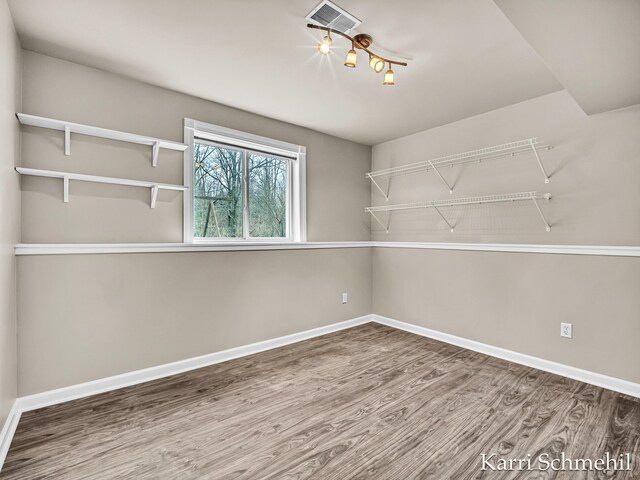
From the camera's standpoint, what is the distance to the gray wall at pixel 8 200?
1.66 meters

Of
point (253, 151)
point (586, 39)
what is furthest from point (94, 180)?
point (586, 39)

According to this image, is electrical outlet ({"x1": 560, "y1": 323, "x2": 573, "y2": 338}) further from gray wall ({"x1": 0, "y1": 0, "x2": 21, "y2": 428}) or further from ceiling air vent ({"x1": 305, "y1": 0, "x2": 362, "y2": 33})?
gray wall ({"x1": 0, "y1": 0, "x2": 21, "y2": 428})

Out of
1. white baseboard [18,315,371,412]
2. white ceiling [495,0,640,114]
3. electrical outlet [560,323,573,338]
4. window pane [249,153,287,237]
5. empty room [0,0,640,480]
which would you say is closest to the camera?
white ceiling [495,0,640,114]

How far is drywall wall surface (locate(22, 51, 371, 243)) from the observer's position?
2147 mm

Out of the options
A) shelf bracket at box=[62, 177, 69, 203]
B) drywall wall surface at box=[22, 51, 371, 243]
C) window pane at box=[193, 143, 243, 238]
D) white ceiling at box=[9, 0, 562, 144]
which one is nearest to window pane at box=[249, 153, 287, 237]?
window pane at box=[193, 143, 243, 238]

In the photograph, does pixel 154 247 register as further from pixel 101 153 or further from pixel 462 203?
pixel 462 203

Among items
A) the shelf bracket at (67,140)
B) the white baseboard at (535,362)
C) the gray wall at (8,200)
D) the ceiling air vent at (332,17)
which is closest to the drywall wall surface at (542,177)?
the white baseboard at (535,362)

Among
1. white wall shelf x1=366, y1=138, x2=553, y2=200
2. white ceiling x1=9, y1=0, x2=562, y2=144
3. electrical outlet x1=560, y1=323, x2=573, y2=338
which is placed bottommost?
electrical outlet x1=560, y1=323, x2=573, y2=338

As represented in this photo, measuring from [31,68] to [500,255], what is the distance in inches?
149

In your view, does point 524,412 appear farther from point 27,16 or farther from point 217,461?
point 27,16

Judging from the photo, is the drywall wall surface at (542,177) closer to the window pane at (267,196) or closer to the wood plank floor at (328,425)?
the wood plank floor at (328,425)

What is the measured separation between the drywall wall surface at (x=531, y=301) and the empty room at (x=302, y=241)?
0.02m

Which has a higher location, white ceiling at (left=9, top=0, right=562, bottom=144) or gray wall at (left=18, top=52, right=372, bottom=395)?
white ceiling at (left=9, top=0, right=562, bottom=144)

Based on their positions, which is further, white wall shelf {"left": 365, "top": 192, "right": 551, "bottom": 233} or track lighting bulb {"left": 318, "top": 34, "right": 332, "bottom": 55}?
white wall shelf {"left": 365, "top": 192, "right": 551, "bottom": 233}
